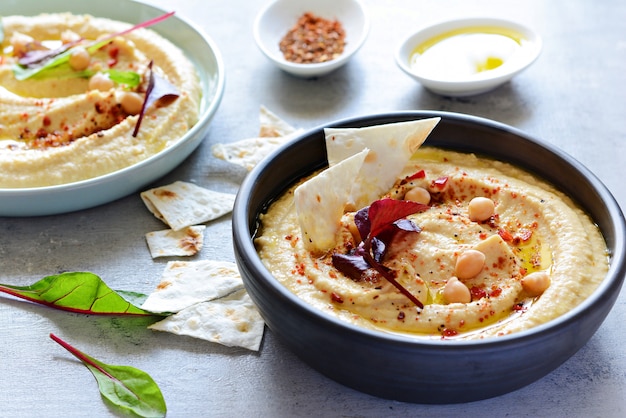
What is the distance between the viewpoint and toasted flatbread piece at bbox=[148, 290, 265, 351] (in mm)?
3592

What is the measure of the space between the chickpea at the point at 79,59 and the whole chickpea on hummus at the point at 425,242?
199cm

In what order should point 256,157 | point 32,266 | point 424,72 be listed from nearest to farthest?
point 32,266, point 256,157, point 424,72

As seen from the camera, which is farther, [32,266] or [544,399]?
[32,266]

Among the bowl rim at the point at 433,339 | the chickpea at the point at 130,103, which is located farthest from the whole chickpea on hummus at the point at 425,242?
the chickpea at the point at 130,103

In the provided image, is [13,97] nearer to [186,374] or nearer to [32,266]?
[32,266]

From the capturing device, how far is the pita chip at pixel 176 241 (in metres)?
4.15

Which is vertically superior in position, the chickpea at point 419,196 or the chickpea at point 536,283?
the chickpea at point 536,283

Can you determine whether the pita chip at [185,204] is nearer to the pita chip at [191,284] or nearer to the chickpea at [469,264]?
the pita chip at [191,284]

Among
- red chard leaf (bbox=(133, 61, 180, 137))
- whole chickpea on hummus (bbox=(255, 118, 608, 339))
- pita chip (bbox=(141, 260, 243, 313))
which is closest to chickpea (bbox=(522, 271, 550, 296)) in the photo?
whole chickpea on hummus (bbox=(255, 118, 608, 339))

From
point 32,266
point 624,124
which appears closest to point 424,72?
point 624,124

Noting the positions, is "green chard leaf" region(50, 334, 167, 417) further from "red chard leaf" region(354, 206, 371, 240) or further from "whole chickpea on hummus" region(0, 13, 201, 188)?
"whole chickpea on hummus" region(0, 13, 201, 188)

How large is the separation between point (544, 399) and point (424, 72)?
9.15ft

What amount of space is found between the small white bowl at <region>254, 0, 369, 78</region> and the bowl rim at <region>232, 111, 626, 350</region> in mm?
1492

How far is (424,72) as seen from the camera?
5457 mm
